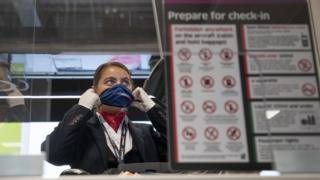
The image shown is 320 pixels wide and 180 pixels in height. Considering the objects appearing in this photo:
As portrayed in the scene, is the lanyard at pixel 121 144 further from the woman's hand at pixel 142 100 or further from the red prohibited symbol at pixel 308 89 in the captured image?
the red prohibited symbol at pixel 308 89

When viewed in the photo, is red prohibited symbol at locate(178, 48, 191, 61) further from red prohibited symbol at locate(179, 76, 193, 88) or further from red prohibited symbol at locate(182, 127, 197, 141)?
red prohibited symbol at locate(182, 127, 197, 141)

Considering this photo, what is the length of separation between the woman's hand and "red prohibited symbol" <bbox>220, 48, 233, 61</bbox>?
1.07m

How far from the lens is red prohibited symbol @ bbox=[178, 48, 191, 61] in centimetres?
89

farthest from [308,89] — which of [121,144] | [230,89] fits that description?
[121,144]

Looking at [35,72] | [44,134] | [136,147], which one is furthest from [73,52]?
[136,147]

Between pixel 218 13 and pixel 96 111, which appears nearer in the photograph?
pixel 218 13

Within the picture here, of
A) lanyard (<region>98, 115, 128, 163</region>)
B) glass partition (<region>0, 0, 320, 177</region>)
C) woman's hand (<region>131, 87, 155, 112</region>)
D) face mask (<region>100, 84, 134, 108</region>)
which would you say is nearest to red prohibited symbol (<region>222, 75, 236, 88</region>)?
glass partition (<region>0, 0, 320, 177</region>)

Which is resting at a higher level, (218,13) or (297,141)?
(218,13)

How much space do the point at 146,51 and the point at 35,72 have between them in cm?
32

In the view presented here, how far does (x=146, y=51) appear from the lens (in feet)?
4.18

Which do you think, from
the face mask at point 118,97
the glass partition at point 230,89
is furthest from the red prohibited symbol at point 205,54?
the face mask at point 118,97

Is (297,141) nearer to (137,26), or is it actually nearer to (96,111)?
(137,26)

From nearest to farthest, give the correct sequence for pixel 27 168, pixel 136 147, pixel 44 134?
pixel 27 168 < pixel 44 134 < pixel 136 147

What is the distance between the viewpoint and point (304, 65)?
911 millimetres
